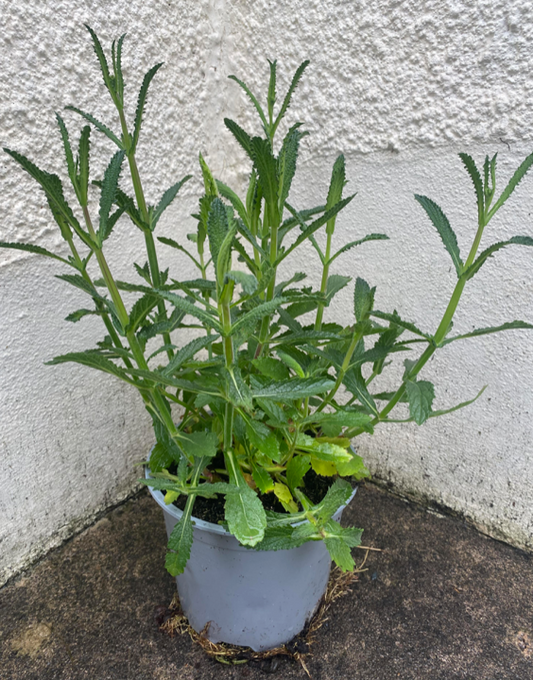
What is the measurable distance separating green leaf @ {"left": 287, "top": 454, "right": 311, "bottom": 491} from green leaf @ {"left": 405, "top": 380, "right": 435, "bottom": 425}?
21cm

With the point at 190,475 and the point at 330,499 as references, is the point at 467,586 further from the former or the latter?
the point at 190,475

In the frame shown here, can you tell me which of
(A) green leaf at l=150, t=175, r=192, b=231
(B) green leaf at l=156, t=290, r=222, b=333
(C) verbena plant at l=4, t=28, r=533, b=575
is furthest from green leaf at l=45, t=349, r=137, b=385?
(A) green leaf at l=150, t=175, r=192, b=231

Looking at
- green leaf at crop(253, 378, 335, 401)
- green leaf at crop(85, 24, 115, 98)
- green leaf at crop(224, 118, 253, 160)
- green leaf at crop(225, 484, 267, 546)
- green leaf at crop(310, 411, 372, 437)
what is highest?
green leaf at crop(85, 24, 115, 98)

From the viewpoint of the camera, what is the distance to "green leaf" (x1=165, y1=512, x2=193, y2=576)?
31.3 inches

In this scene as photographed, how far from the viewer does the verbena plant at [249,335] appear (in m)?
0.67

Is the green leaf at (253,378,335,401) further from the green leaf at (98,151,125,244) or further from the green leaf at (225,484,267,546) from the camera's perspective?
the green leaf at (98,151,125,244)

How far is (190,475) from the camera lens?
853 mm

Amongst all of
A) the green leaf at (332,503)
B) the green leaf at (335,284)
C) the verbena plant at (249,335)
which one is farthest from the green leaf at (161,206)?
the green leaf at (332,503)

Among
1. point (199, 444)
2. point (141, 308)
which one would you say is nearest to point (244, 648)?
point (199, 444)

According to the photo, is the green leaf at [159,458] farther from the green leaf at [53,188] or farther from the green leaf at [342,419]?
the green leaf at [53,188]

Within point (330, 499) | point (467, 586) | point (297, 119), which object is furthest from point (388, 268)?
point (467, 586)

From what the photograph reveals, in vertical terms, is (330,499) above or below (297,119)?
below

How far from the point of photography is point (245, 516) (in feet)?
2.47

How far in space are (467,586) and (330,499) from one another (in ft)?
1.97
